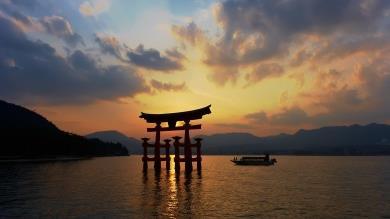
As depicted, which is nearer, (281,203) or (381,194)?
(281,203)

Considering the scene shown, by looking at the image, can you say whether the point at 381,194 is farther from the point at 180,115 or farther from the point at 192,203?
the point at 180,115

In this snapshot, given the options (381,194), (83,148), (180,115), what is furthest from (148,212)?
(83,148)

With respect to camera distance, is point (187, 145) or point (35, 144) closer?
point (187, 145)

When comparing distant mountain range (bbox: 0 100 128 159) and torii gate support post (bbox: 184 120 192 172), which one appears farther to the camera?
distant mountain range (bbox: 0 100 128 159)

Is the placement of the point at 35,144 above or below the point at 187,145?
above

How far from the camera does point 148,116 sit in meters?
61.4

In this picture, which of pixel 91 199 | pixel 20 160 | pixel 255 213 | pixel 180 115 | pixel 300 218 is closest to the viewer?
pixel 300 218

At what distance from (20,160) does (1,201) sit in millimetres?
94376

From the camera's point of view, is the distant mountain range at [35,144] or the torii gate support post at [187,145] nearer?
the torii gate support post at [187,145]

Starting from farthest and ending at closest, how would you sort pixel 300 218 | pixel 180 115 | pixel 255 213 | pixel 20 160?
1. pixel 20 160
2. pixel 180 115
3. pixel 255 213
4. pixel 300 218

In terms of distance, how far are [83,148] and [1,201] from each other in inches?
5557

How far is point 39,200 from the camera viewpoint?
2978 cm

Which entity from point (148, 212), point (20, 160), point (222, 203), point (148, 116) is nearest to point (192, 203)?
point (222, 203)

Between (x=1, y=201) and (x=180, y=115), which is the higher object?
(x=180, y=115)
